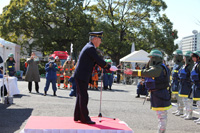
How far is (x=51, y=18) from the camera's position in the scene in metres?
38.6

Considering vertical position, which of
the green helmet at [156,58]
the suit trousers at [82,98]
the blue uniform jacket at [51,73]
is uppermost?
the green helmet at [156,58]

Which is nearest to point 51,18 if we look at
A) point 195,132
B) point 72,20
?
point 72,20

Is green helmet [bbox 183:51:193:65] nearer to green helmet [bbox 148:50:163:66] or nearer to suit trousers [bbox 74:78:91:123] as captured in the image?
green helmet [bbox 148:50:163:66]

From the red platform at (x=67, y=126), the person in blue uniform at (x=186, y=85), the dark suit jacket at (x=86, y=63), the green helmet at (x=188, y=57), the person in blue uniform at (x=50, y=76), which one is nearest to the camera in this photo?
the red platform at (x=67, y=126)

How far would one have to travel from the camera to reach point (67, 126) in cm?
561

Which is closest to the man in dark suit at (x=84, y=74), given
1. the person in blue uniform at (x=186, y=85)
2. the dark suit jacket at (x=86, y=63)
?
the dark suit jacket at (x=86, y=63)

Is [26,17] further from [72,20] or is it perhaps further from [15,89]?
[15,89]

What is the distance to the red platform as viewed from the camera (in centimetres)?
533

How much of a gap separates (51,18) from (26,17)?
333cm

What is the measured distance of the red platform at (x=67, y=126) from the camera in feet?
17.5

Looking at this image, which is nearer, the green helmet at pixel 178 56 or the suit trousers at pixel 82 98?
the suit trousers at pixel 82 98

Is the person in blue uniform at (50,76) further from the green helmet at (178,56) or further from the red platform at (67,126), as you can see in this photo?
the red platform at (67,126)

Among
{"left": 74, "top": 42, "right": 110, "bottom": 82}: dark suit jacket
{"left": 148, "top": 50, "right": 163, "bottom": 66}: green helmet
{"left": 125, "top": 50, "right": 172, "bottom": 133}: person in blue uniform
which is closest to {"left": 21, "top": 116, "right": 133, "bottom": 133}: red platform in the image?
{"left": 125, "top": 50, "right": 172, "bottom": 133}: person in blue uniform

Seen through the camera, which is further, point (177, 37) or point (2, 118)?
point (177, 37)
